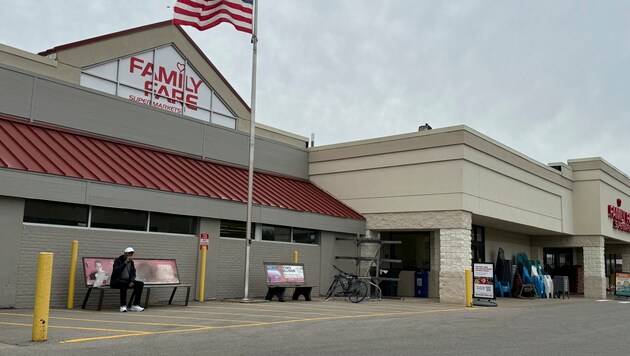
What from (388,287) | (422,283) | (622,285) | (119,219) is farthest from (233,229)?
(622,285)

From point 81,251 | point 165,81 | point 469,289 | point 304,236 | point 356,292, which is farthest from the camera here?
point 165,81

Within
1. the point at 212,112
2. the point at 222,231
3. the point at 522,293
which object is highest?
the point at 212,112

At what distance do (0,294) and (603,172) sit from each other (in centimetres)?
2966

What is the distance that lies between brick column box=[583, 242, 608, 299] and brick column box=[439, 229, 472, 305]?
41.7 ft

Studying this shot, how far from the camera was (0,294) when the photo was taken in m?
13.9

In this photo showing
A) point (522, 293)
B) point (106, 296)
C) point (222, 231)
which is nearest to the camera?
point (106, 296)

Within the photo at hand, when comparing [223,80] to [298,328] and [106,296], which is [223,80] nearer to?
[106,296]

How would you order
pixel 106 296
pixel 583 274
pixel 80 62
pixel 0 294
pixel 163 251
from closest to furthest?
pixel 0 294, pixel 106 296, pixel 163 251, pixel 80 62, pixel 583 274

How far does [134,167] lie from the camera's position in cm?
1825

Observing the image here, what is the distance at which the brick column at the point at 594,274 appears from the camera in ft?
104

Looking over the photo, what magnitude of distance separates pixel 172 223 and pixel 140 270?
2.63 meters

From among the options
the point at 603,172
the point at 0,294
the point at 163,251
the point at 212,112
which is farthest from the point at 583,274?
the point at 0,294

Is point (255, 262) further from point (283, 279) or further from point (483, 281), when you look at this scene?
point (483, 281)

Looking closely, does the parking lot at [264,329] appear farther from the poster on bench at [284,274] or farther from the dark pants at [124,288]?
the poster on bench at [284,274]
